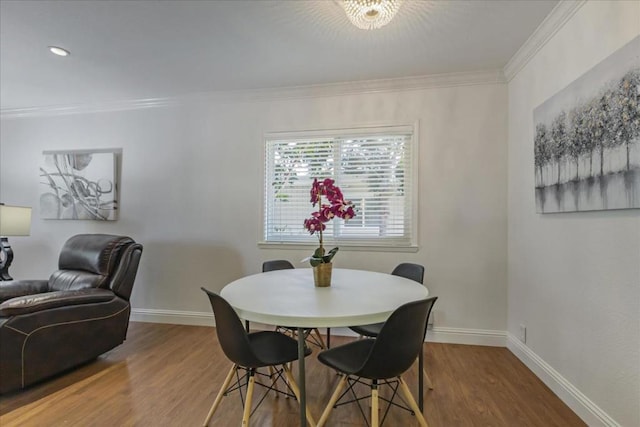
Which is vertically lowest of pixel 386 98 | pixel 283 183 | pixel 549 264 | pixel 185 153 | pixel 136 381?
pixel 136 381

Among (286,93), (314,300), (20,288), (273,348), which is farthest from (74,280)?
(286,93)

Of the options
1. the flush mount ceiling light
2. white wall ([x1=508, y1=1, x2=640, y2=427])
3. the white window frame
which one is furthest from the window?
the flush mount ceiling light

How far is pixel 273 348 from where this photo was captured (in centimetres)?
169

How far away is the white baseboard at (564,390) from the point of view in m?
1.67

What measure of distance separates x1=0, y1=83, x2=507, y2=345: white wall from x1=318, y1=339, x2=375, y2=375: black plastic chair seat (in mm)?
1464

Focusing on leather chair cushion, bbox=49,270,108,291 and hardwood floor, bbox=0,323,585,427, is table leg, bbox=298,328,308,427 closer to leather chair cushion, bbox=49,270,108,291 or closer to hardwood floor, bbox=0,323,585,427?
hardwood floor, bbox=0,323,585,427

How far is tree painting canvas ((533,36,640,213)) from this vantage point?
144 cm

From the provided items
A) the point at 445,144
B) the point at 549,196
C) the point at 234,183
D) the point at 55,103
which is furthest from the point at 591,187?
the point at 55,103

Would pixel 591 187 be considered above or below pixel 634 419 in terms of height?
above

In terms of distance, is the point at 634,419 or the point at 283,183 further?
the point at 283,183

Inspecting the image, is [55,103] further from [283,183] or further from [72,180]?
[283,183]

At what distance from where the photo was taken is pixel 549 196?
211cm

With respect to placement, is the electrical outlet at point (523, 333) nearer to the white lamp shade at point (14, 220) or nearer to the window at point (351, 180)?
the window at point (351, 180)

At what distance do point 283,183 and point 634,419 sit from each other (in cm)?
295
